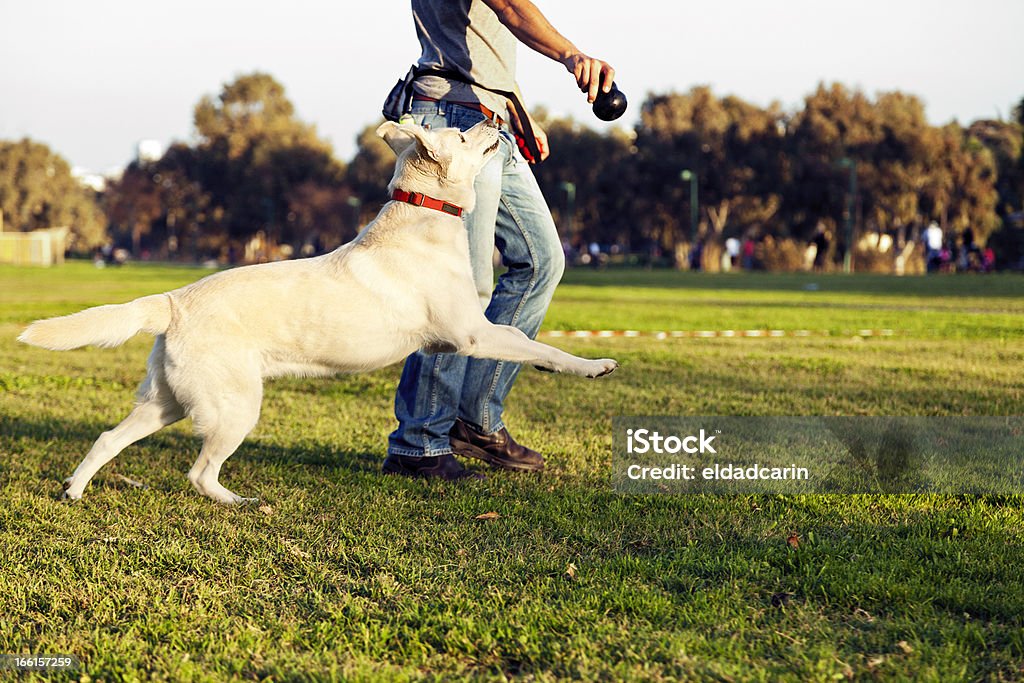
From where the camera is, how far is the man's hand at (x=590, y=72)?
4387 millimetres

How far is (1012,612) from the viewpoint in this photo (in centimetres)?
287

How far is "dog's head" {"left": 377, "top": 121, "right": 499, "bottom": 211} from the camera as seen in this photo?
4.33 m

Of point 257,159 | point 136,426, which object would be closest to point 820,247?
point 257,159

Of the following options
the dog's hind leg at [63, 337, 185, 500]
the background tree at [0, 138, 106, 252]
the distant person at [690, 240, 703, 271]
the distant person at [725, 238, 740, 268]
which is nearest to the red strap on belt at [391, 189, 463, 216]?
the dog's hind leg at [63, 337, 185, 500]

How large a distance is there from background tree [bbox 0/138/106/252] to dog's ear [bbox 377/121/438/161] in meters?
83.7

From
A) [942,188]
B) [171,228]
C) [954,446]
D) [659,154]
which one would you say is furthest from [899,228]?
[171,228]

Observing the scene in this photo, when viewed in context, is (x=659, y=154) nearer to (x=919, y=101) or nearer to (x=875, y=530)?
(x=919, y=101)

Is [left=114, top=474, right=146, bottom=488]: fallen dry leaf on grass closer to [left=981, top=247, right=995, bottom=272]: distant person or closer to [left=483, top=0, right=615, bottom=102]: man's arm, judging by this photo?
[left=483, top=0, right=615, bottom=102]: man's arm

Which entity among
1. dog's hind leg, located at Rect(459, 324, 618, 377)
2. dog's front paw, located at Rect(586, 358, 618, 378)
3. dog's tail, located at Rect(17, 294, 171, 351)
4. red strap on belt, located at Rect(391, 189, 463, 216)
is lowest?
dog's front paw, located at Rect(586, 358, 618, 378)

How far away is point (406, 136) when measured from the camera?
4363 millimetres

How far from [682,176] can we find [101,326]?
2250 inches

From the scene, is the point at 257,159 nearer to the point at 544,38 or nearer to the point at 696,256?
the point at 696,256

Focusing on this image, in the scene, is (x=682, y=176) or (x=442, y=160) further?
(x=682, y=176)

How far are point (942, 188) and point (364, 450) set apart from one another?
5417 centimetres
